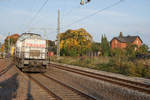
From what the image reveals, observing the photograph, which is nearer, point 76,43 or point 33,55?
point 33,55

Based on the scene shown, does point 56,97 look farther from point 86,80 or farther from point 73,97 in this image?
point 86,80

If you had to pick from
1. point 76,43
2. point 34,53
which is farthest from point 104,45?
point 34,53

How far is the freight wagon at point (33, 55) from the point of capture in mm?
14788

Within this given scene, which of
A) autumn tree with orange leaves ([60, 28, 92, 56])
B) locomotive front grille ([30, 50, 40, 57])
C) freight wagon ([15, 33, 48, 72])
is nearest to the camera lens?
freight wagon ([15, 33, 48, 72])

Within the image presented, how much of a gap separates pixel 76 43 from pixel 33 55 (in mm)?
29768

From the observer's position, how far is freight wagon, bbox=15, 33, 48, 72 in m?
14.8

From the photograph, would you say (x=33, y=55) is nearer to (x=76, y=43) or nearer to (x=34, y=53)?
(x=34, y=53)

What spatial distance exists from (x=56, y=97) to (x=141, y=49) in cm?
2565

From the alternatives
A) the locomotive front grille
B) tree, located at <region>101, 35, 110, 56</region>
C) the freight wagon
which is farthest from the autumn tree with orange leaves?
the locomotive front grille

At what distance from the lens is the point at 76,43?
44.9 meters

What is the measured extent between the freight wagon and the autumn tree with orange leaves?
91.3 ft

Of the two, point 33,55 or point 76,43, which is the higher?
point 76,43

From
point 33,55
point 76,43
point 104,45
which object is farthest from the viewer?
point 104,45

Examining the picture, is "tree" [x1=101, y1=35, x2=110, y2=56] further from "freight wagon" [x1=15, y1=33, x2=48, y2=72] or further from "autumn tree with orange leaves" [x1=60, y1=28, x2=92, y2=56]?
"freight wagon" [x1=15, y1=33, x2=48, y2=72]
